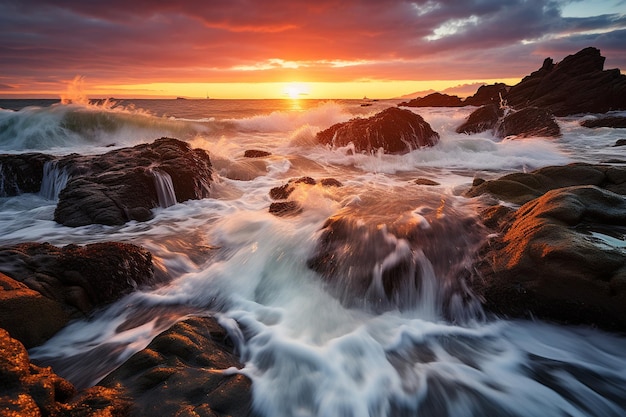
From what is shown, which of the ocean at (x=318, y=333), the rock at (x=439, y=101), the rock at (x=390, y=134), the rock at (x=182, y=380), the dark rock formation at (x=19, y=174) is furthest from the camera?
the rock at (x=439, y=101)

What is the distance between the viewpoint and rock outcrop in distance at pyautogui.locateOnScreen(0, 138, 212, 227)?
775 centimetres

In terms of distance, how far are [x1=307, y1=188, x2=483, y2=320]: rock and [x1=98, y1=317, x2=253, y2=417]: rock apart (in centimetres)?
222

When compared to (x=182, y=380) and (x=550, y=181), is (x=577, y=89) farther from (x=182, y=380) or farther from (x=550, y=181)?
(x=182, y=380)

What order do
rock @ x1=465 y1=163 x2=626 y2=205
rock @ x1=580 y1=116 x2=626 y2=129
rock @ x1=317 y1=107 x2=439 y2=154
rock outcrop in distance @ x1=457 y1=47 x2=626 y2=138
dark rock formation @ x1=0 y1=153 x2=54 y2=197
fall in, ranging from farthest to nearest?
rock outcrop in distance @ x1=457 y1=47 x2=626 y2=138, rock @ x1=580 y1=116 x2=626 y2=129, rock @ x1=317 y1=107 x2=439 y2=154, dark rock formation @ x1=0 y1=153 x2=54 y2=197, rock @ x1=465 y1=163 x2=626 y2=205

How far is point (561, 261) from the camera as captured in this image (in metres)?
3.99

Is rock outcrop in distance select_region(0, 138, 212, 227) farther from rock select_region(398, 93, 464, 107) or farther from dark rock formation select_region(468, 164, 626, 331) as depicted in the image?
rock select_region(398, 93, 464, 107)

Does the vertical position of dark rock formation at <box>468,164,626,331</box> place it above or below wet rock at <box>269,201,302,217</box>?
above

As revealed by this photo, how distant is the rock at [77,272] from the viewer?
412cm

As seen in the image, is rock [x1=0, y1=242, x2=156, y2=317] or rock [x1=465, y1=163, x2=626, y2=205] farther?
rock [x1=465, y1=163, x2=626, y2=205]

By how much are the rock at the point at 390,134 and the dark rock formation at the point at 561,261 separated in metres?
11.6

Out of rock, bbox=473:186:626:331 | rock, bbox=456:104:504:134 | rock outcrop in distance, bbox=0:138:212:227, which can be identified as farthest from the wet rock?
rock, bbox=456:104:504:134

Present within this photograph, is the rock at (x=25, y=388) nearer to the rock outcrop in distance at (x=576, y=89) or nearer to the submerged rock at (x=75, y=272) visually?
the submerged rock at (x=75, y=272)

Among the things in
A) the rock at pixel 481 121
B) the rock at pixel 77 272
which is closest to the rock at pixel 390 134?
the rock at pixel 481 121

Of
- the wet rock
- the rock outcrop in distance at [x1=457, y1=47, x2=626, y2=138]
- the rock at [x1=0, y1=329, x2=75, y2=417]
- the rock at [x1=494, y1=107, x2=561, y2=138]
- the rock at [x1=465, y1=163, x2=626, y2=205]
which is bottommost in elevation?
the wet rock
